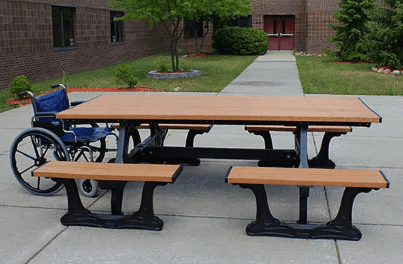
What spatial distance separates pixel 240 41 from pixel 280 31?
5742 millimetres

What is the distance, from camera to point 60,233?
15.2 feet

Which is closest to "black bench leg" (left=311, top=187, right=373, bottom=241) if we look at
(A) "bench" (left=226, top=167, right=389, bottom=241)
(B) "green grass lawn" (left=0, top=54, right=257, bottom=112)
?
(A) "bench" (left=226, top=167, right=389, bottom=241)

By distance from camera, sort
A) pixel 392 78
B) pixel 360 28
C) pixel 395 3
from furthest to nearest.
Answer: pixel 360 28
pixel 395 3
pixel 392 78

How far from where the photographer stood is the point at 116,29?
26.5m

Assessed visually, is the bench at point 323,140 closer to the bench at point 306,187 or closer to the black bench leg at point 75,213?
the bench at point 306,187

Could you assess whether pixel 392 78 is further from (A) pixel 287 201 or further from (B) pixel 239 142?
(A) pixel 287 201

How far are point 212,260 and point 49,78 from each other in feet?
53.4

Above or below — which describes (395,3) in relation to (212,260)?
above

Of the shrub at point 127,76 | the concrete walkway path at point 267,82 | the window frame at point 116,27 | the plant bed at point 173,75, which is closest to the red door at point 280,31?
the window frame at point 116,27

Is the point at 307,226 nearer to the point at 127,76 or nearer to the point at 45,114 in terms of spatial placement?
the point at 45,114

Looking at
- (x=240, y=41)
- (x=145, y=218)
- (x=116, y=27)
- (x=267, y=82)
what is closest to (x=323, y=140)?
(x=145, y=218)

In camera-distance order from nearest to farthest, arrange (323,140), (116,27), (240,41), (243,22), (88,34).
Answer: (323,140), (88,34), (116,27), (240,41), (243,22)

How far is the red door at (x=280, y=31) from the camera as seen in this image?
36844 millimetres

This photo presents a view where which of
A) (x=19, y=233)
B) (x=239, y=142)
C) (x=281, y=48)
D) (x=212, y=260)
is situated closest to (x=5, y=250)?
(x=19, y=233)
